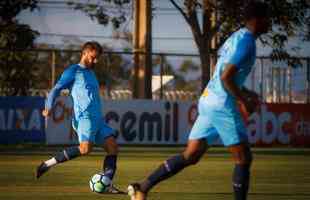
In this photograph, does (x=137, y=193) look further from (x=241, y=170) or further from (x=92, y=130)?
(x=92, y=130)

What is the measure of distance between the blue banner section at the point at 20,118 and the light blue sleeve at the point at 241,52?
72.7 ft

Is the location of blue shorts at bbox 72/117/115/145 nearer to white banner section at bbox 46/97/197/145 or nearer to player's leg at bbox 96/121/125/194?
player's leg at bbox 96/121/125/194

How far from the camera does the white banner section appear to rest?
32.7 metres

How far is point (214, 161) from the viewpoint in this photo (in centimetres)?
2403

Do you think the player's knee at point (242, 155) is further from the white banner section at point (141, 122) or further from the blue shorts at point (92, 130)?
the white banner section at point (141, 122)

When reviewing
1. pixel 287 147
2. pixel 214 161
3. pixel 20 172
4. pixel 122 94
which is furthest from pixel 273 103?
pixel 20 172

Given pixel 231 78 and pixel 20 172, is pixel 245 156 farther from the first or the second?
pixel 20 172

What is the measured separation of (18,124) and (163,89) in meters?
6.20

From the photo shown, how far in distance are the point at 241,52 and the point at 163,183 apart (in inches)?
236

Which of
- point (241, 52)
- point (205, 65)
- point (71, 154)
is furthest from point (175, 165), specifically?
point (205, 65)

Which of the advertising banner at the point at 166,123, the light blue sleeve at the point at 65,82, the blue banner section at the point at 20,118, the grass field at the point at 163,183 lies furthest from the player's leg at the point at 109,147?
the blue banner section at the point at 20,118

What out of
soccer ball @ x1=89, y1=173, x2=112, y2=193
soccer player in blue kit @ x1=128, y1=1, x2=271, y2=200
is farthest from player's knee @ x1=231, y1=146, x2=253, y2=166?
soccer ball @ x1=89, y1=173, x2=112, y2=193

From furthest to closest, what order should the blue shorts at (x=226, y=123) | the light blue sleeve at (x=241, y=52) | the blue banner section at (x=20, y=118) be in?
the blue banner section at (x=20, y=118), the blue shorts at (x=226, y=123), the light blue sleeve at (x=241, y=52)

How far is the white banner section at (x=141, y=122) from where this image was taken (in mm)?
32688
